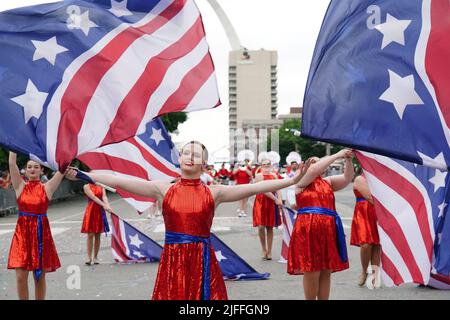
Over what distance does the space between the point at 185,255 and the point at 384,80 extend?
5.96 feet

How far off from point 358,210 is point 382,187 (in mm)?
2583

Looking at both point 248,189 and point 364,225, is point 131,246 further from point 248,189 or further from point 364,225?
point 248,189

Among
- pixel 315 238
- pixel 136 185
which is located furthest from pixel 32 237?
pixel 315 238

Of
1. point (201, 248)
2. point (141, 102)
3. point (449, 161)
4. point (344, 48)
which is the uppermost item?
point (344, 48)

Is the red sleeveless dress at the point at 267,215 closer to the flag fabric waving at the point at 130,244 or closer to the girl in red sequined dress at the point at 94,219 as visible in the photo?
the flag fabric waving at the point at 130,244

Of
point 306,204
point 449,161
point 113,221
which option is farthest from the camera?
point 113,221

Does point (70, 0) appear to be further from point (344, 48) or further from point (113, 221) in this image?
point (113, 221)

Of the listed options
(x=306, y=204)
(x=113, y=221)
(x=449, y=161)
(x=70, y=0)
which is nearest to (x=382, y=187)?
(x=306, y=204)

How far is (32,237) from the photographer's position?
6.52 metres

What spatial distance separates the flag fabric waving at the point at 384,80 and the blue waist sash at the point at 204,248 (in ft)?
3.44

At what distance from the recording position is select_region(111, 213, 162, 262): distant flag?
10.5 m

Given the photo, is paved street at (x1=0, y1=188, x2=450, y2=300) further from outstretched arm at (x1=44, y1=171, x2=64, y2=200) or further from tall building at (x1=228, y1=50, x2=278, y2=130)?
tall building at (x1=228, y1=50, x2=278, y2=130)

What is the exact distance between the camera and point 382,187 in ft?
19.4

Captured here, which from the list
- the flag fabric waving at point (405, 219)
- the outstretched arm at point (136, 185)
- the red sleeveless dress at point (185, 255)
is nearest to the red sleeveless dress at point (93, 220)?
the flag fabric waving at point (405, 219)
